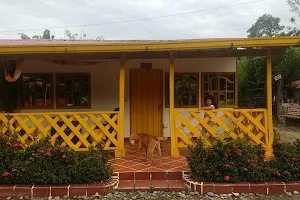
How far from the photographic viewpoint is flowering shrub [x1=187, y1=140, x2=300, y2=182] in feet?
13.6

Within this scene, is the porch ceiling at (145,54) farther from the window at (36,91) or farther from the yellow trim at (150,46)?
the window at (36,91)

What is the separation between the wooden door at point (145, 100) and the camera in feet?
24.4

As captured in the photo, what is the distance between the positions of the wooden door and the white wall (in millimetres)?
144

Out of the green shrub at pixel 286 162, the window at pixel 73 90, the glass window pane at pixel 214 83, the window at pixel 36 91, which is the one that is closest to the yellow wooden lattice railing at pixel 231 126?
the green shrub at pixel 286 162

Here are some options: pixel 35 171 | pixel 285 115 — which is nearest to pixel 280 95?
pixel 285 115

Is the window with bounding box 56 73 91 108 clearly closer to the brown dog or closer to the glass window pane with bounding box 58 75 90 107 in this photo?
the glass window pane with bounding box 58 75 90 107

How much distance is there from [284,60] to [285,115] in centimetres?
305

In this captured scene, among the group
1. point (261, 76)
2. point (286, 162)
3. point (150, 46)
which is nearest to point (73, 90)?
point (150, 46)

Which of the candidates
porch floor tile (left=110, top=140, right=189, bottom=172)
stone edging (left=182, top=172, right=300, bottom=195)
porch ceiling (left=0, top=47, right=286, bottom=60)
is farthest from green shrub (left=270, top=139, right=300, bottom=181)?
porch ceiling (left=0, top=47, right=286, bottom=60)

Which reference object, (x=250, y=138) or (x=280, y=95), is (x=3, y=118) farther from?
(x=280, y=95)

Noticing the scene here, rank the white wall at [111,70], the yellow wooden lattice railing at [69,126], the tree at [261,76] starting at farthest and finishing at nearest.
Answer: the tree at [261,76] → the white wall at [111,70] → the yellow wooden lattice railing at [69,126]

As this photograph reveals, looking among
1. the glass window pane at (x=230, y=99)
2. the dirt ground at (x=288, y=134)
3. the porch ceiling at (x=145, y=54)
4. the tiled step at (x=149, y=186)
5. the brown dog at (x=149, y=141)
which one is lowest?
the tiled step at (x=149, y=186)

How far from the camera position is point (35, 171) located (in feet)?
13.4

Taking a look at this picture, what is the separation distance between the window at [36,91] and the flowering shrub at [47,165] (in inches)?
128
